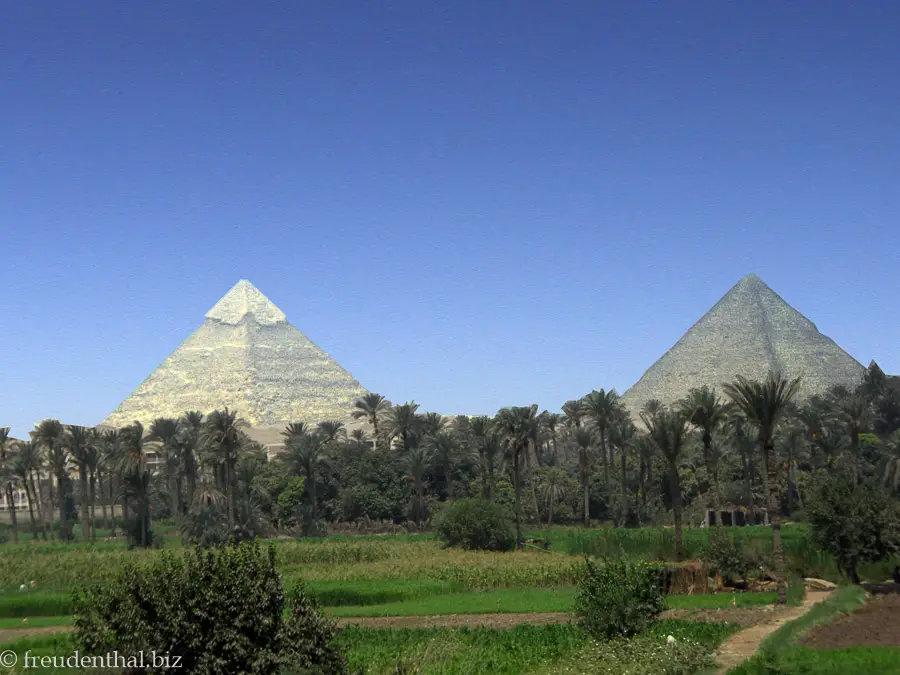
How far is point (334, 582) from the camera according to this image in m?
47.1

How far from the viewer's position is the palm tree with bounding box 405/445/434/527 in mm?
92812

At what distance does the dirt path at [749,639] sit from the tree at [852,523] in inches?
157

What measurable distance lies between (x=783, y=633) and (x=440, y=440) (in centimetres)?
7136

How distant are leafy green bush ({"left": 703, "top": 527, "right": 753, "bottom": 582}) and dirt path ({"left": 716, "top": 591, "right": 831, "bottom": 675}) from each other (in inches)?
257

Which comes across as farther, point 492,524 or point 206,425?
point 206,425

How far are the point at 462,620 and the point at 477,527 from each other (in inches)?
1243

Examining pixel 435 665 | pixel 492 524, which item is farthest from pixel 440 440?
pixel 435 665

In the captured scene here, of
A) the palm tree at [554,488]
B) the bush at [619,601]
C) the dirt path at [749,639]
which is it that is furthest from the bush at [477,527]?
the bush at [619,601]

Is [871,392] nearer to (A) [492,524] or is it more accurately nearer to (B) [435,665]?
(A) [492,524]

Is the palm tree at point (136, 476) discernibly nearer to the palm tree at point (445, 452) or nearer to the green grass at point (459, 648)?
the palm tree at point (445, 452)

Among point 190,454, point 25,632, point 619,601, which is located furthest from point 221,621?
point 190,454

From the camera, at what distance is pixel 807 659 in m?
22.5

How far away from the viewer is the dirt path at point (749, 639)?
2354 cm

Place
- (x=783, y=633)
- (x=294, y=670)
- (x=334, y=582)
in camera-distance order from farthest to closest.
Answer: (x=334, y=582), (x=783, y=633), (x=294, y=670)
